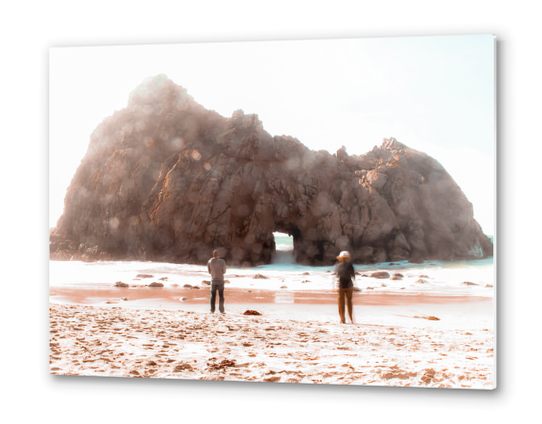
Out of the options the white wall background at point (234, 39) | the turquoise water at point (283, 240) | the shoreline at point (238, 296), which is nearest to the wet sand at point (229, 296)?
the shoreline at point (238, 296)

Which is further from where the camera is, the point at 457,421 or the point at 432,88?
the point at 432,88

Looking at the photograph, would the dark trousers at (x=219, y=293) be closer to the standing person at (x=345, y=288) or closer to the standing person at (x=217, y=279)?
the standing person at (x=217, y=279)

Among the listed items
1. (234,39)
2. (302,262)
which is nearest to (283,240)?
(302,262)

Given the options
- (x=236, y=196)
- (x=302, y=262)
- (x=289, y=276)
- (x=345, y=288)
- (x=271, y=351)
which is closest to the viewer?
(x=271, y=351)

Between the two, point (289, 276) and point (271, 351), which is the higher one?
point (289, 276)

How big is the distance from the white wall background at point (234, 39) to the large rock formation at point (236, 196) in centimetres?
138

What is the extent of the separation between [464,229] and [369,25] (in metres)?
3.26

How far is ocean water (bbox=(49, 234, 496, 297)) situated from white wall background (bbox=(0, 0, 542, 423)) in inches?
22.6

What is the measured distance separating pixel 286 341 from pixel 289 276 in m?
2.34

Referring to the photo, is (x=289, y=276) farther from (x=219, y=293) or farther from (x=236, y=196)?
(x=236, y=196)

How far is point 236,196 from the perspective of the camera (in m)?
11.0
